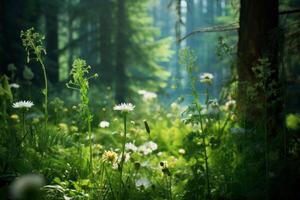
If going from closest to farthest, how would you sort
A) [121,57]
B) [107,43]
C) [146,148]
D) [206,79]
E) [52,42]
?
[146,148]
[206,79]
[121,57]
[107,43]
[52,42]

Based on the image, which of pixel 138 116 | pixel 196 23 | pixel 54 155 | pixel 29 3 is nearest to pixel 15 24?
pixel 29 3

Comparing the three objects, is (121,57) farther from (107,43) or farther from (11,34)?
(11,34)

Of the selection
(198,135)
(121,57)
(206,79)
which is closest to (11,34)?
(121,57)

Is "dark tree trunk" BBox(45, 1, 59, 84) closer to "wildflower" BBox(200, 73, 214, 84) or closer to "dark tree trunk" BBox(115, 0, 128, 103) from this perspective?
"dark tree trunk" BBox(115, 0, 128, 103)

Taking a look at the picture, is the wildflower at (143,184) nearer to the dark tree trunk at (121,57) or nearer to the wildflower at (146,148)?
the wildflower at (146,148)

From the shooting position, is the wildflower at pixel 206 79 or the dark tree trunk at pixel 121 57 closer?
the wildflower at pixel 206 79

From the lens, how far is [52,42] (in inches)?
569

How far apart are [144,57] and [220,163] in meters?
10.4

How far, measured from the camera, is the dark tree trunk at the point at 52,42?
12.0 m

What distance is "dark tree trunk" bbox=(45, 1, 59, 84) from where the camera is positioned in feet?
39.3

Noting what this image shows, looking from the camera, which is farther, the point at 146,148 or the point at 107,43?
the point at 107,43

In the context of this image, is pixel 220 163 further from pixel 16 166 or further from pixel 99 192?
pixel 16 166

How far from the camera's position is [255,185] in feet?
9.02

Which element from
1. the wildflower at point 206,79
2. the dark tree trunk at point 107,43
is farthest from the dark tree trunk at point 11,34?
the wildflower at point 206,79
